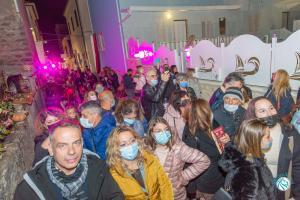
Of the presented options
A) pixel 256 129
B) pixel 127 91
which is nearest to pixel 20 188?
pixel 256 129

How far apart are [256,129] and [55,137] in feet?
6.29

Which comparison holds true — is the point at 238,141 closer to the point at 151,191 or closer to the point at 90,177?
the point at 151,191

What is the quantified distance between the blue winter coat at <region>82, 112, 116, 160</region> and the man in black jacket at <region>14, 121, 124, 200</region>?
4.12ft

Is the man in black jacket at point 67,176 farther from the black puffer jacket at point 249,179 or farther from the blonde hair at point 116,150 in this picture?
the black puffer jacket at point 249,179

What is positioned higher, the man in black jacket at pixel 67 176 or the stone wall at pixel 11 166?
the man in black jacket at pixel 67 176

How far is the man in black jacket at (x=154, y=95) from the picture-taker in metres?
5.11

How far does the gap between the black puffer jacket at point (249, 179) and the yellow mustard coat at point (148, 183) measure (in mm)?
667

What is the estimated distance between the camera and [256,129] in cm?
239

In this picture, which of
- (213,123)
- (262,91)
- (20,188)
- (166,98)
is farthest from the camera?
(262,91)

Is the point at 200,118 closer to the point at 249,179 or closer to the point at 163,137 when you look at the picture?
the point at 163,137

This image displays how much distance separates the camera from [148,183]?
2.42 metres

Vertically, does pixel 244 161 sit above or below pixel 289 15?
below

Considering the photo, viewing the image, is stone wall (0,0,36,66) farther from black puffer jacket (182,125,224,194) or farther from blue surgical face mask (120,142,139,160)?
blue surgical face mask (120,142,139,160)

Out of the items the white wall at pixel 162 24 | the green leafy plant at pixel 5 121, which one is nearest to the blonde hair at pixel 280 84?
the green leafy plant at pixel 5 121
